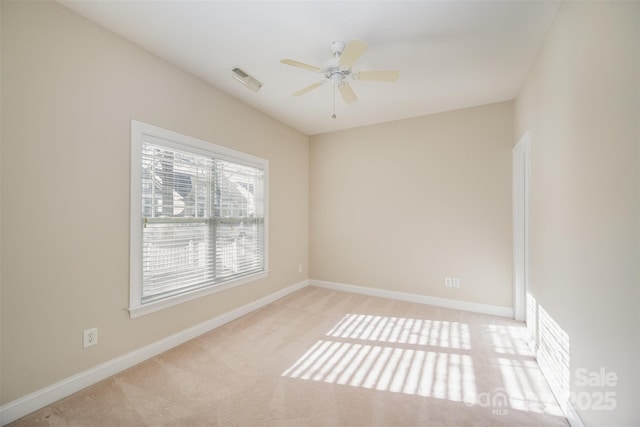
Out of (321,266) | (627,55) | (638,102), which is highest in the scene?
(627,55)

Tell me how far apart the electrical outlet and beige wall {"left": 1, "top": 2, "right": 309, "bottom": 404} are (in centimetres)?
4

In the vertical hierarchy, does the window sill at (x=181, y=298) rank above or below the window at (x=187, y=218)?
below

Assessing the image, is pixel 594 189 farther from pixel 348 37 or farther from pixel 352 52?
pixel 348 37

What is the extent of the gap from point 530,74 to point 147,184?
150 inches

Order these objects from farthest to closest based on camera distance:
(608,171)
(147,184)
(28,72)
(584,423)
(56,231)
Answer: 1. (147,184)
2. (56,231)
3. (28,72)
4. (584,423)
5. (608,171)

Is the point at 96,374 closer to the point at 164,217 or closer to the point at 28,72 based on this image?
the point at 164,217

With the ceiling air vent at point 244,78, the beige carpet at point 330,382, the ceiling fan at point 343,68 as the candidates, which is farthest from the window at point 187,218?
the ceiling fan at point 343,68

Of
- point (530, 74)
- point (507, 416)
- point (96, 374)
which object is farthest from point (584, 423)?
point (96, 374)

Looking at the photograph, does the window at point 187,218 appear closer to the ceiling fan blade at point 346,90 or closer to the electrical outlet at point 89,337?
the electrical outlet at point 89,337

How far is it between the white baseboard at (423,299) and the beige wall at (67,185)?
101 inches

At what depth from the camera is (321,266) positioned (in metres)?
4.71

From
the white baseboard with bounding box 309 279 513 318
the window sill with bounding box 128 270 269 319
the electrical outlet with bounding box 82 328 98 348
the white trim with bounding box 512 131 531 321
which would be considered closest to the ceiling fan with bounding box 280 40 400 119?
the white trim with bounding box 512 131 531 321

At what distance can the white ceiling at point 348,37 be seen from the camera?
1.85 meters

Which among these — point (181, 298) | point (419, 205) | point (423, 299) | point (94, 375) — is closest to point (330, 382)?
point (181, 298)
